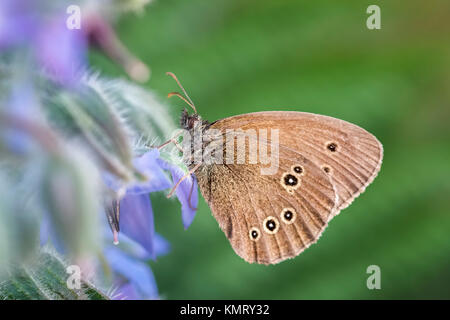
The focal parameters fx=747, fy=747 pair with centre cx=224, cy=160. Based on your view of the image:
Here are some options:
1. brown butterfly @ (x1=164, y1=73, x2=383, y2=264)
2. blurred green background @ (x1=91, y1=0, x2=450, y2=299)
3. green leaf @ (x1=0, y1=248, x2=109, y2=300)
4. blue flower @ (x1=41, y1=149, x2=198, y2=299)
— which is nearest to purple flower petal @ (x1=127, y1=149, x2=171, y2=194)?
blue flower @ (x1=41, y1=149, x2=198, y2=299)

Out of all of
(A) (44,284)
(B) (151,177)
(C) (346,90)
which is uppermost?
(C) (346,90)

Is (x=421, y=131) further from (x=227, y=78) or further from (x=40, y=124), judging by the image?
(x=40, y=124)

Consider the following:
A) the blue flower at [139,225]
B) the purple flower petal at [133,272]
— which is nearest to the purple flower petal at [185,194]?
the blue flower at [139,225]

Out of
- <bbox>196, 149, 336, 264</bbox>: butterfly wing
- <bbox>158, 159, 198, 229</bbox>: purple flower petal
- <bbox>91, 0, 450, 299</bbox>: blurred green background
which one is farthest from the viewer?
<bbox>91, 0, 450, 299</bbox>: blurred green background

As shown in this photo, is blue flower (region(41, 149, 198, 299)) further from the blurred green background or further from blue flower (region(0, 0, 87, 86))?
the blurred green background

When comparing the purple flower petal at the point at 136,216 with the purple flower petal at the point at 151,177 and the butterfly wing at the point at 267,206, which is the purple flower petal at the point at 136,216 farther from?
the butterfly wing at the point at 267,206

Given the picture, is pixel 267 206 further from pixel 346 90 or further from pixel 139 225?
pixel 346 90

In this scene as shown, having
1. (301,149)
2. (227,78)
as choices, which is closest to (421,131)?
(227,78)

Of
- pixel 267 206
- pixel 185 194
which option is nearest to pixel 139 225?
pixel 185 194
